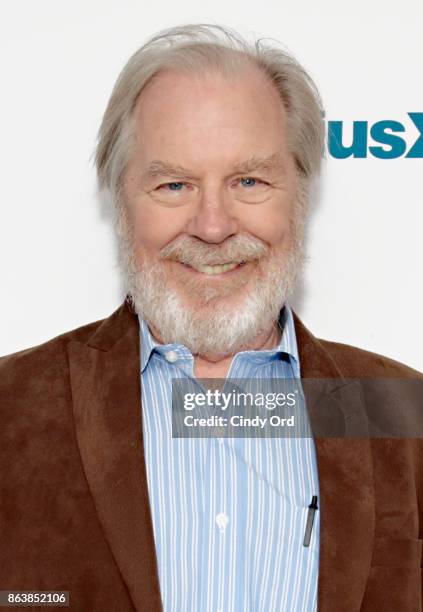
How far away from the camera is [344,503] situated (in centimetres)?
174

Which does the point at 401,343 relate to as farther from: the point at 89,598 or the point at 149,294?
the point at 89,598

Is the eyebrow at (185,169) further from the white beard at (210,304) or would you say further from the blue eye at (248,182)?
the white beard at (210,304)

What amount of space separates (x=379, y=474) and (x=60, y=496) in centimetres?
64

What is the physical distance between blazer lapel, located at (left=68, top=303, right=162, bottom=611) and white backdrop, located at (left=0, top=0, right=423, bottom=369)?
0.43 m

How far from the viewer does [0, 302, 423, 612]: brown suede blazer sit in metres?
1.66

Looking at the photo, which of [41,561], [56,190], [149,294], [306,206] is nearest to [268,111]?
[306,206]

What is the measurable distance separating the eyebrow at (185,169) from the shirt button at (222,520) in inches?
26.7

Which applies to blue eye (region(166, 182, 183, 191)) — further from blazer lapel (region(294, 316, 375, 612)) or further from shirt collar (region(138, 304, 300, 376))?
blazer lapel (region(294, 316, 375, 612))

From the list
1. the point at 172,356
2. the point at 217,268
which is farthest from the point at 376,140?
the point at 172,356

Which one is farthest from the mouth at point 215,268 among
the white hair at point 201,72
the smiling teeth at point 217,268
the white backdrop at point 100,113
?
the white backdrop at point 100,113

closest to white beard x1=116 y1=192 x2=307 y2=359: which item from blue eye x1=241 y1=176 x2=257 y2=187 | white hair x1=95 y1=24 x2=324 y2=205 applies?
blue eye x1=241 y1=176 x2=257 y2=187

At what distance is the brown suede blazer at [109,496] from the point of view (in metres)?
1.66

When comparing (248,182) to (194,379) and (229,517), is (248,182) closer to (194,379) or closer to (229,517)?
(194,379)

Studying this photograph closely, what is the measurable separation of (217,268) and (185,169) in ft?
0.72
